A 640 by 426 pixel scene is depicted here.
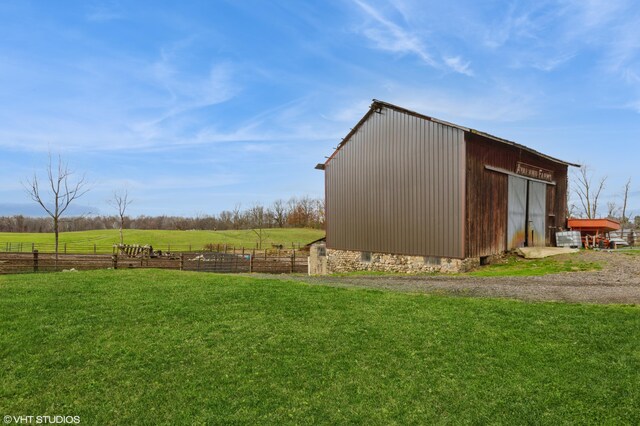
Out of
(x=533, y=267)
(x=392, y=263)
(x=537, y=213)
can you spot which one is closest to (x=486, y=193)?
(x=533, y=267)

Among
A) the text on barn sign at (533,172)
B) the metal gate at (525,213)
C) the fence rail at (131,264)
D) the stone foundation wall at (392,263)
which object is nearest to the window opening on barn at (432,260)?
the stone foundation wall at (392,263)

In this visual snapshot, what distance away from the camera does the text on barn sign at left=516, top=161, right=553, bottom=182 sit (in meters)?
23.2

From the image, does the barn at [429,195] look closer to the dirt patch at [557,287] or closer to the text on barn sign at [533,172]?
the text on barn sign at [533,172]

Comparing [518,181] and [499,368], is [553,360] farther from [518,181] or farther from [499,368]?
[518,181]

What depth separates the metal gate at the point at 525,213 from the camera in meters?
22.6

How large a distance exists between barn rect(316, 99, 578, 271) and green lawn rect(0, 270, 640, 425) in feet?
33.4

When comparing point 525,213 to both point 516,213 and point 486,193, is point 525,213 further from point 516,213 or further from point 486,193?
point 486,193

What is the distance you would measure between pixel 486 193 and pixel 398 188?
4399 millimetres

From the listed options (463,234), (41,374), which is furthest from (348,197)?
(41,374)

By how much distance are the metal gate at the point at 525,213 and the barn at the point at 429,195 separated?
6 cm

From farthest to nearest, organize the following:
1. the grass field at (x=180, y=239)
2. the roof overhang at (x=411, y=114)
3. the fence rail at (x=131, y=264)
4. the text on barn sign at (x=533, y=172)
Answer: the grass field at (x=180, y=239) → the text on barn sign at (x=533, y=172) → the fence rail at (x=131, y=264) → the roof overhang at (x=411, y=114)

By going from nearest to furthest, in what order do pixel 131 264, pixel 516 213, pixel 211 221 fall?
pixel 516 213 < pixel 131 264 < pixel 211 221

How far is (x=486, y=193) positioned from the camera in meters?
20.4

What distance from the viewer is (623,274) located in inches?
612
